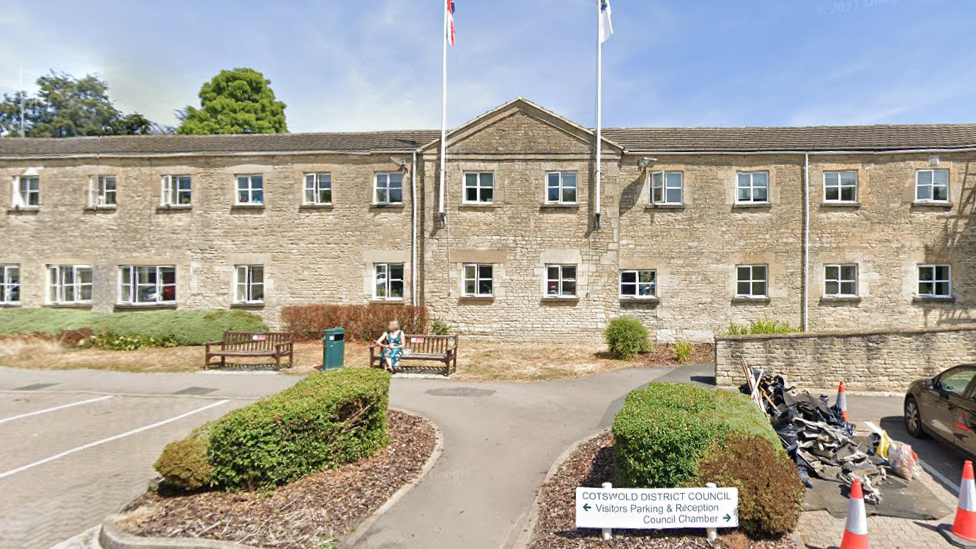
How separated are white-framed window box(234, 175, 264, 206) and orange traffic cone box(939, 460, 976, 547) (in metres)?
20.5

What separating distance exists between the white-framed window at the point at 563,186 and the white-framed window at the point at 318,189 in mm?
9201

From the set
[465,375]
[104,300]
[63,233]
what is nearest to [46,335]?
[104,300]

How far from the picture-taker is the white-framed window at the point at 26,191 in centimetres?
1838

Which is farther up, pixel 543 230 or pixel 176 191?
pixel 176 191

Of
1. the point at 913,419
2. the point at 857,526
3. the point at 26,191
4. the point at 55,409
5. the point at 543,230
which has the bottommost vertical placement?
the point at 55,409

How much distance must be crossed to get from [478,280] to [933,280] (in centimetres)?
1764

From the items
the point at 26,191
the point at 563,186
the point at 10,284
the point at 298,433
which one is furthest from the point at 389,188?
the point at 10,284

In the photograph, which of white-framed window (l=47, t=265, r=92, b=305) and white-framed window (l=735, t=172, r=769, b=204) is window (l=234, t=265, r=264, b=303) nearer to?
white-framed window (l=47, t=265, r=92, b=305)

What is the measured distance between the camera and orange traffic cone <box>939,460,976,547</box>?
4.27m

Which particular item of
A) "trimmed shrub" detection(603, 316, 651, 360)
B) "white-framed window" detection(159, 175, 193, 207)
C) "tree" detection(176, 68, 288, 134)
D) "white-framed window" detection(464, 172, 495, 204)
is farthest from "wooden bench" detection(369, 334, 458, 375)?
"tree" detection(176, 68, 288, 134)

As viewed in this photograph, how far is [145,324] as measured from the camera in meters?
15.1

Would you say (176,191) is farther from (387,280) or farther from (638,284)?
(638,284)

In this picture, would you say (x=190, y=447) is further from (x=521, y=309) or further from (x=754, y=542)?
(x=521, y=309)

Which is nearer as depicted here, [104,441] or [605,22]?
[104,441]
